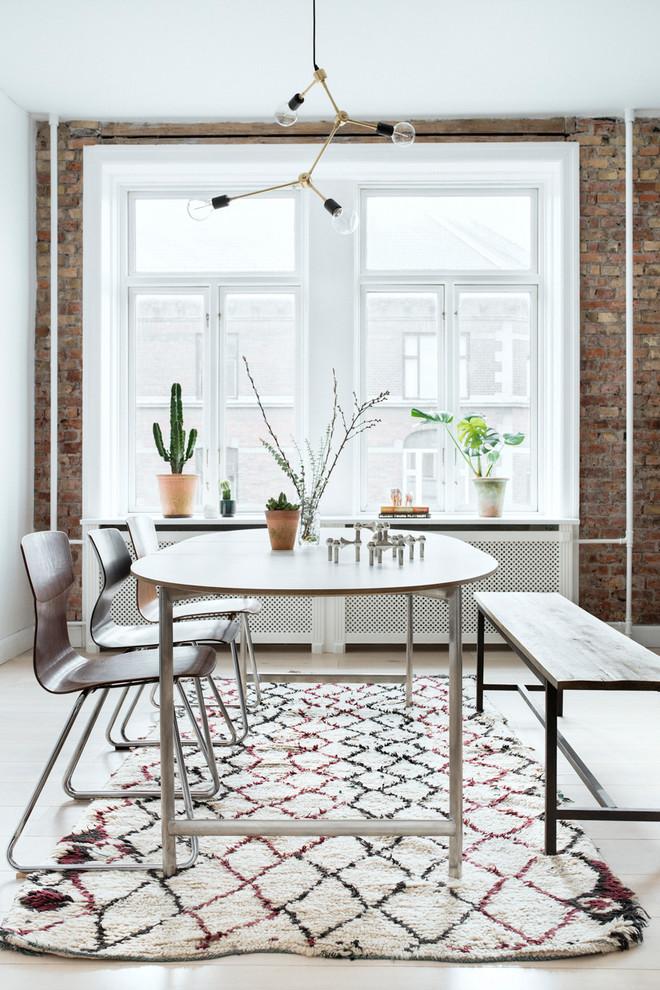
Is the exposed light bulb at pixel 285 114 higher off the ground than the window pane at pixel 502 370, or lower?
higher

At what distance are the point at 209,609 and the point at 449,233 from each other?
3.02m

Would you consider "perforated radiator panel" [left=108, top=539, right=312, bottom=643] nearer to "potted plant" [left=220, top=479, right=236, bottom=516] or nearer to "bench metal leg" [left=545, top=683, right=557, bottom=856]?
"potted plant" [left=220, top=479, right=236, bottom=516]

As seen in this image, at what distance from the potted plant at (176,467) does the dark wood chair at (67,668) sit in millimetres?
2089

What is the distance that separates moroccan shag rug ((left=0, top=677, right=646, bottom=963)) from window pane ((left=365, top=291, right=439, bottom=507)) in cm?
242

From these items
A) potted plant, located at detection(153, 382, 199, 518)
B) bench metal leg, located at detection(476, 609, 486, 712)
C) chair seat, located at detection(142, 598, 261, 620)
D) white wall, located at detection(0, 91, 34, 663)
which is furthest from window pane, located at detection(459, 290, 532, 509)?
white wall, located at detection(0, 91, 34, 663)

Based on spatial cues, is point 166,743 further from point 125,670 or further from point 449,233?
point 449,233

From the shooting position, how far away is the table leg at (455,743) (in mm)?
1847

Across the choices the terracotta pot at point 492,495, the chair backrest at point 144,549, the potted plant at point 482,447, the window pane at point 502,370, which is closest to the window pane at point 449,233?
the window pane at point 502,370

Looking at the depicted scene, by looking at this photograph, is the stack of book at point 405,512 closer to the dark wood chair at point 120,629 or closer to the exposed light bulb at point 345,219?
the dark wood chair at point 120,629

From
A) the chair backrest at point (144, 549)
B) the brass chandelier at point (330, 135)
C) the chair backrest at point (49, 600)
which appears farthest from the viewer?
the chair backrest at point (144, 549)

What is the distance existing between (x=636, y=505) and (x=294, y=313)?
2.45 meters

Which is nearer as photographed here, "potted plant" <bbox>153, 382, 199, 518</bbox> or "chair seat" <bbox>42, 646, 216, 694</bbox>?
"chair seat" <bbox>42, 646, 216, 694</bbox>

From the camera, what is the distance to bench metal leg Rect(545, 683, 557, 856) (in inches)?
76.9

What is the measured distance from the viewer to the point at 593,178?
175 inches
